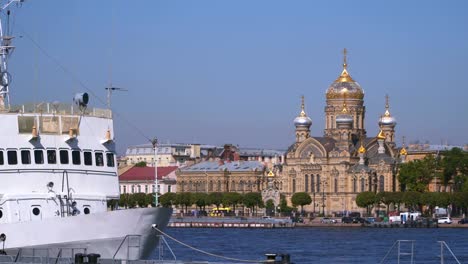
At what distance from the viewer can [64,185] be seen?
42281 millimetres

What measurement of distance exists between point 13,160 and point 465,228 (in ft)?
400

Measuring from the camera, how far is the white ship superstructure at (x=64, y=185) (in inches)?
1580

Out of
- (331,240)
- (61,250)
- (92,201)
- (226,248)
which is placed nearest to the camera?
(61,250)

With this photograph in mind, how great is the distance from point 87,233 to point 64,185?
2752mm

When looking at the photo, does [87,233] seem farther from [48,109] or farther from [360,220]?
[360,220]

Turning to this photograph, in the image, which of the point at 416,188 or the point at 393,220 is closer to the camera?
the point at 393,220

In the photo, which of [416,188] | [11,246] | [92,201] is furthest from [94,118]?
[416,188]

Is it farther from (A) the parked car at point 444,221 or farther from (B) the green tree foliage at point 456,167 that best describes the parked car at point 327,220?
(B) the green tree foliage at point 456,167

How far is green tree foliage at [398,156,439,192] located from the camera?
189 meters

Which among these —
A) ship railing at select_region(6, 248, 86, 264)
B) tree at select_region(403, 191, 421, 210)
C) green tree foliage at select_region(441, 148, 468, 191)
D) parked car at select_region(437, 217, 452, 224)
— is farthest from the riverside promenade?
ship railing at select_region(6, 248, 86, 264)

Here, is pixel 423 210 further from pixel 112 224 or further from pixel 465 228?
pixel 112 224

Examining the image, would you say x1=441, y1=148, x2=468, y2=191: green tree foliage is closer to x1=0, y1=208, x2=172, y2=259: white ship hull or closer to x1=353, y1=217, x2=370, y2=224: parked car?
x1=353, y1=217, x2=370, y2=224: parked car

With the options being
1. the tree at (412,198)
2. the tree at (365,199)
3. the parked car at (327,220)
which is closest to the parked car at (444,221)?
the tree at (412,198)

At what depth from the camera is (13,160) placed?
138 feet
